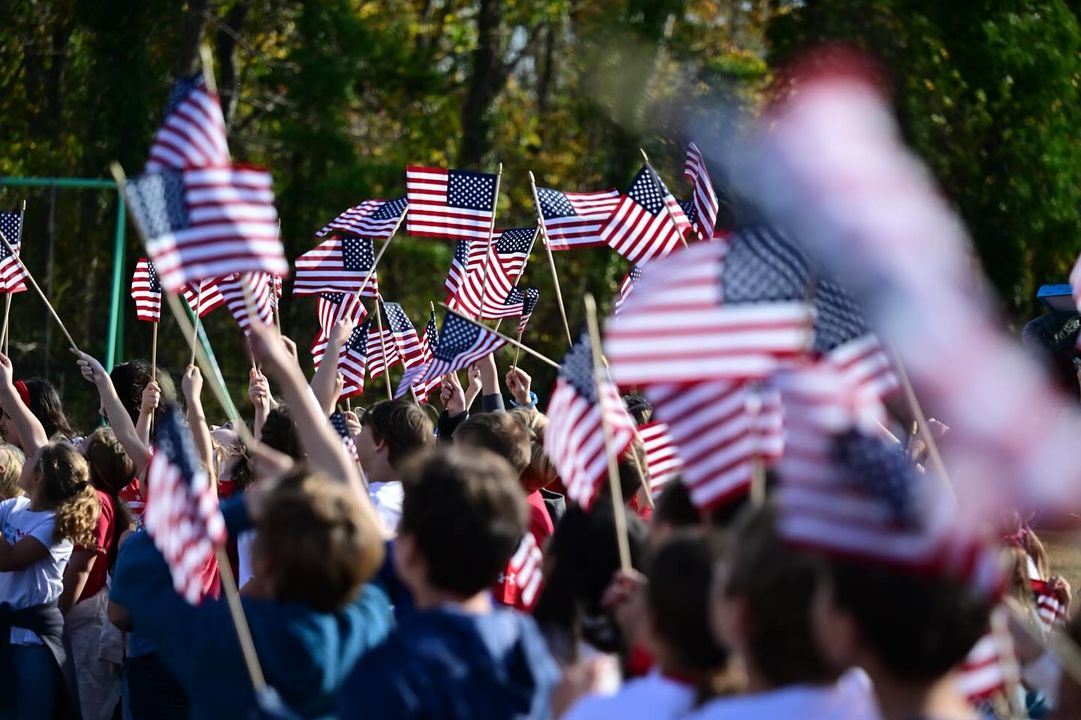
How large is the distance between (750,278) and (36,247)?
1773 centimetres

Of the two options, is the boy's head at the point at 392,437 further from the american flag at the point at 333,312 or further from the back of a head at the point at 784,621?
the back of a head at the point at 784,621

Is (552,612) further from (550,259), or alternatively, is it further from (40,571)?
(550,259)

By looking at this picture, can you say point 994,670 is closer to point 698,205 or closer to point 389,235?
point 698,205

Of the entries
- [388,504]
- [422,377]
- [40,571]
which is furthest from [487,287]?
[388,504]

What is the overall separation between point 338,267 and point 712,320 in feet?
19.3

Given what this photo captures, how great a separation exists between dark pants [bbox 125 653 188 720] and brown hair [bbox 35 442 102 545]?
697mm

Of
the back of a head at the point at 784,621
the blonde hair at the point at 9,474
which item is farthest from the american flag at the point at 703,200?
the back of a head at the point at 784,621

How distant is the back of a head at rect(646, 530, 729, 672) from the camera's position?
9.75ft

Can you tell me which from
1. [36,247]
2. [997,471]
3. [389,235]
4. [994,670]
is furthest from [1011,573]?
[36,247]

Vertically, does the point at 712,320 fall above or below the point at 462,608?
above

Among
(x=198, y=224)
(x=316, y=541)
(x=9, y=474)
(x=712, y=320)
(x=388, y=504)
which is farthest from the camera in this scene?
(x=9, y=474)

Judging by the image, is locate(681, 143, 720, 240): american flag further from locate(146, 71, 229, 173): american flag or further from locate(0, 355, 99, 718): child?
locate(146, 71, 229, 173): american flag

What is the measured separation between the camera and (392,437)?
5641 millimetres

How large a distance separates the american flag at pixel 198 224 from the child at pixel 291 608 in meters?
0.81
